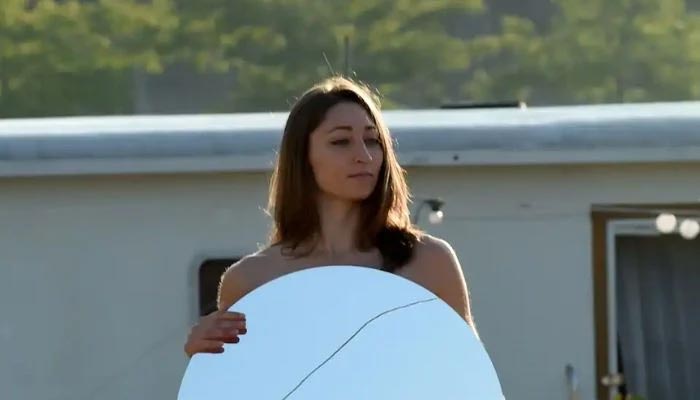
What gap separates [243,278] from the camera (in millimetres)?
2666

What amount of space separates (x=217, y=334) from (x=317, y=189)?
1.19 feet

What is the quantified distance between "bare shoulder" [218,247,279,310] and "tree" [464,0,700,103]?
62.9 ft

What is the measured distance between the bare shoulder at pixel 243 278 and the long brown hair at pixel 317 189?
0.06 m

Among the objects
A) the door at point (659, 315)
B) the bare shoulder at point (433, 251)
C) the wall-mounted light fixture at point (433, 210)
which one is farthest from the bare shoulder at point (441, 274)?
the door at point (659, 315)

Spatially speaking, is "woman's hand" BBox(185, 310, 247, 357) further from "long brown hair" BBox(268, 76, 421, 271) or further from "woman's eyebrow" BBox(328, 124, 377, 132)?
"woman's eyebrow" BBox(328, 124, 377, 132)

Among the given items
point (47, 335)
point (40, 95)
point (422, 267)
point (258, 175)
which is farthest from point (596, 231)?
point (40, 95)

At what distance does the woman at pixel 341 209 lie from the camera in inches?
102

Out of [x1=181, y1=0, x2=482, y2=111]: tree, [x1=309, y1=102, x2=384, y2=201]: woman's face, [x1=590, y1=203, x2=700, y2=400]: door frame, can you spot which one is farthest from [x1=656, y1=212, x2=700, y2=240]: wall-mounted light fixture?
[x1=181, y1=0, x2=482, y2=111]: tree

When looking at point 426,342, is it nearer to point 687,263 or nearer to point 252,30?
point 687,263

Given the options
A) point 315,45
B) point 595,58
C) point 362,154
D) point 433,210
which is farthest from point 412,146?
point 595,58

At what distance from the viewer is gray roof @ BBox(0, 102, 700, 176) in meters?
4.99

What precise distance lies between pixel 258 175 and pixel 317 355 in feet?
8.66

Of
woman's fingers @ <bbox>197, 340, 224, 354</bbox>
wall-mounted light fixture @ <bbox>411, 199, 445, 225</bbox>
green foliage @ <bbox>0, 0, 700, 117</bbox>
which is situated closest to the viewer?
woman's fingers @ <bbox>197, 340, 224, 354</bbox>

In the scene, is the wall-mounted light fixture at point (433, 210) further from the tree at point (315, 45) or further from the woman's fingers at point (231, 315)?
the tree at point (315, 45)
